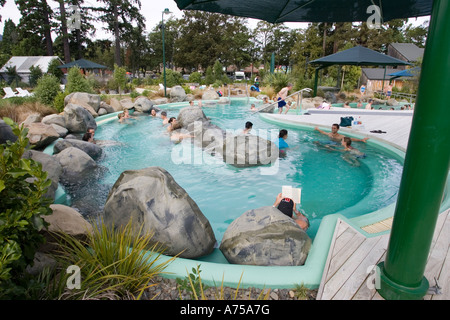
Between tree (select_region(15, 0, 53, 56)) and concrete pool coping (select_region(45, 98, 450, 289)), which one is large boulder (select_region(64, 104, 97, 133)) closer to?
concrete pool coping (select_region(45, 98, 450, 289))

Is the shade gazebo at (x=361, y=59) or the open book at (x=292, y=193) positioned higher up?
the shade gazebo at (x=361, y=59)

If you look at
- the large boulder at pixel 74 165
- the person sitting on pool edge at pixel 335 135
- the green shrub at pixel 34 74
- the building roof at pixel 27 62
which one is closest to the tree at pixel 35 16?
the building roof at pixel 27 62

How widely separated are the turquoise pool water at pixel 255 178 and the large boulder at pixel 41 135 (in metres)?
1.59

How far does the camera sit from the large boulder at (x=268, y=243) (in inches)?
119

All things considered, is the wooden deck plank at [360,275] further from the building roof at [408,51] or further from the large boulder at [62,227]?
the building roof at [408,51]

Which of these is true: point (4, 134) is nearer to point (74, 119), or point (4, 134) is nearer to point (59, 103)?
point (74, 119)

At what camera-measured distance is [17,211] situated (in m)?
1.97

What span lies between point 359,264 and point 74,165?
20.5 ft

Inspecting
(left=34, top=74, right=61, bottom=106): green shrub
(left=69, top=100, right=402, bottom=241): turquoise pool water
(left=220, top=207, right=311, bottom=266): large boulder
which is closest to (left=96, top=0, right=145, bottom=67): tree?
(left=34, top=74, right=61, bottom=106): green shrub

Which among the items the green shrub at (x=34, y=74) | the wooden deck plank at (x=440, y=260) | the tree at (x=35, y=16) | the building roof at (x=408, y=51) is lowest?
the wooden deck plank at (x=440, y=260)

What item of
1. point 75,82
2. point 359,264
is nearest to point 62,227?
point 359,264

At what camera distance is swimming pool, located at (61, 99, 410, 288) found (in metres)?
2.97
